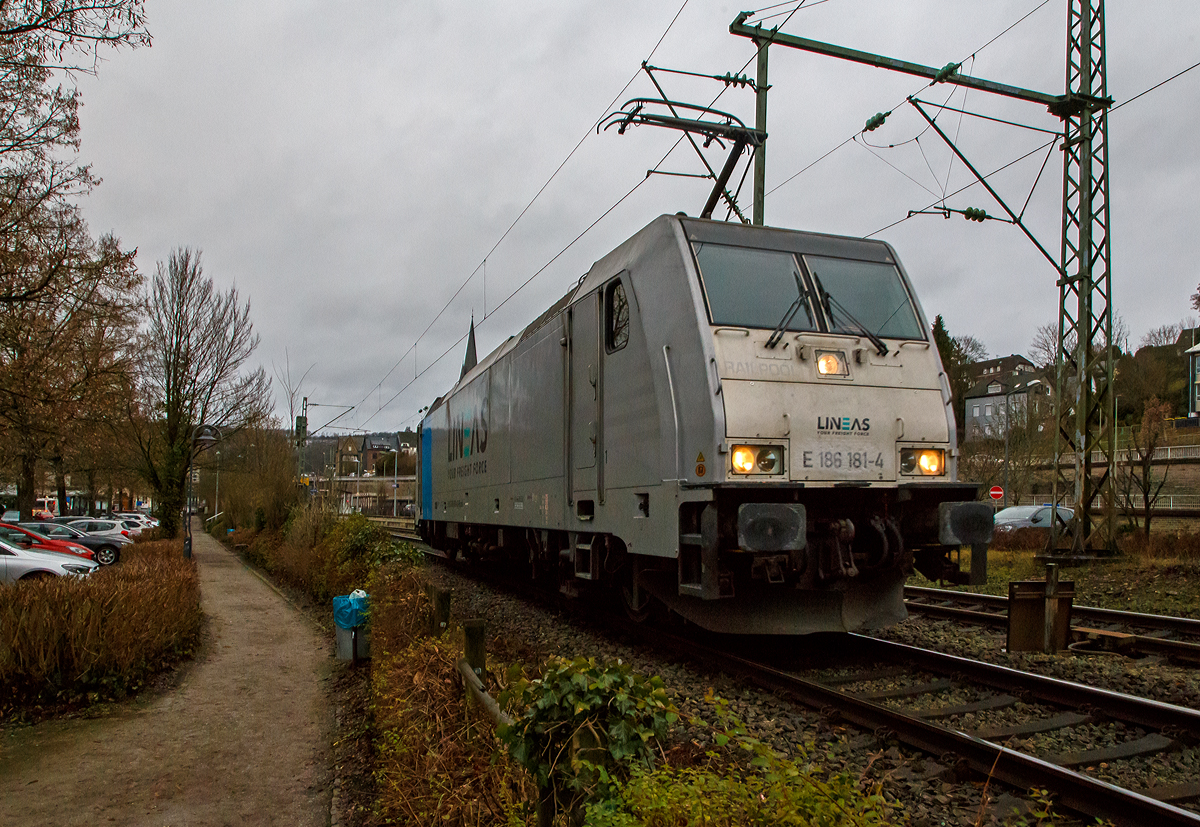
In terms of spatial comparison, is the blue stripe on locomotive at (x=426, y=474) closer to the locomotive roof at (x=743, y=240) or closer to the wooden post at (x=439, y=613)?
the wooden post at (x=439, y=613)

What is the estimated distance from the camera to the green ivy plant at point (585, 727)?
10.4 feet

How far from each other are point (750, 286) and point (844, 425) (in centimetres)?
134

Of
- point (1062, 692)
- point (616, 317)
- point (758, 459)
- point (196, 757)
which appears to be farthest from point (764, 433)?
point (196, 757)

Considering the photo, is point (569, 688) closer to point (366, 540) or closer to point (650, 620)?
point (650, 620)

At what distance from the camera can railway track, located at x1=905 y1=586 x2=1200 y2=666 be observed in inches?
287

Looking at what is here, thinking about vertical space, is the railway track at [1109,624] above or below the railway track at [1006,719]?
below

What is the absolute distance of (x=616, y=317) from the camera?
789cm

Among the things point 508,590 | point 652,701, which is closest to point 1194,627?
point 652,701

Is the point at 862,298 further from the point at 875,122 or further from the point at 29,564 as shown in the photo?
the point at 29,564

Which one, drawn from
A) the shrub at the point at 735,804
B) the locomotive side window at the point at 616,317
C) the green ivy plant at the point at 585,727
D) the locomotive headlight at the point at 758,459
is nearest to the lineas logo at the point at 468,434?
the locomotive side window at the point at 616,317

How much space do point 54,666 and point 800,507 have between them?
6.32 m

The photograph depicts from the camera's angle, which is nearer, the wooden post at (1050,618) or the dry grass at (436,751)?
the dry grass at (436,751)

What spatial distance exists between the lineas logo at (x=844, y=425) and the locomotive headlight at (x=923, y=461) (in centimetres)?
42

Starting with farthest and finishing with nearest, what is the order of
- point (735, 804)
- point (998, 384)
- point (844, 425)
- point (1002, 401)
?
Result: point (998, 384), point (1002, 401), point (844, 425), point (735, 804)
